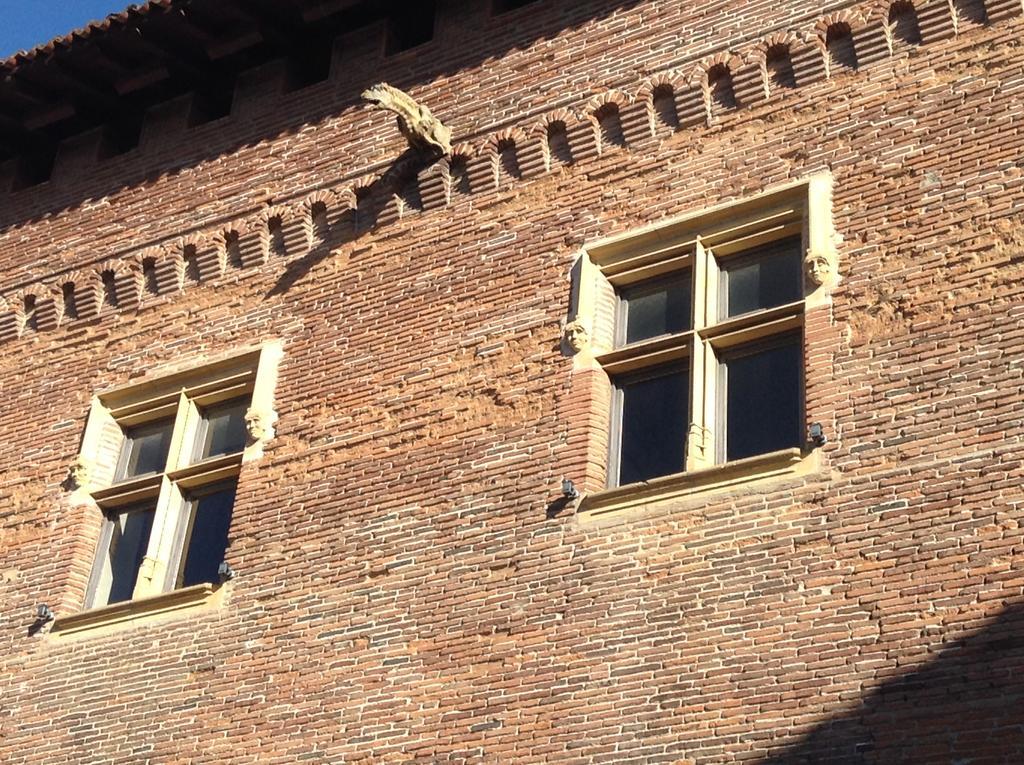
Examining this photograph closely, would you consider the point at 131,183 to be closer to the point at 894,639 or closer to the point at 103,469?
the point at 103,469

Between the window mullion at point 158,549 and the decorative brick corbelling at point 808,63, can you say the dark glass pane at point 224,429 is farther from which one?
the decorative brick corbelling at point 808,63

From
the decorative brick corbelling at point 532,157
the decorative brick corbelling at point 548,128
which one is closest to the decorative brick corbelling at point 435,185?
the decorative brick corbelling at point 532,157

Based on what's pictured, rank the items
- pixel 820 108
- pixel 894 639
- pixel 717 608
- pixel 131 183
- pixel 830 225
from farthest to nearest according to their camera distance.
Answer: pixel 131 183, pixel 820 108, pixel 830 225, pixel 717 608, pixel 894 639

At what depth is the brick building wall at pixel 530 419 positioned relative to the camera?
26.8 ft

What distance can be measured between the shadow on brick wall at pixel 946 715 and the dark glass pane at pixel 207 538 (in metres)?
4.75

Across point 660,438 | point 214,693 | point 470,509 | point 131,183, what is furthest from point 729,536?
point 131,183

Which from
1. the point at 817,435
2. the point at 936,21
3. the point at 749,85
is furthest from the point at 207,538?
the point at 936,21

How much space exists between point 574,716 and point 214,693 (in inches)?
104

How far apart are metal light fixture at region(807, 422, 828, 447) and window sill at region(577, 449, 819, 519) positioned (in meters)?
0.06

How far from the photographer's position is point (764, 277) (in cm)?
1010

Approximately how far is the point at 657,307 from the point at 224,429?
11.5 feet


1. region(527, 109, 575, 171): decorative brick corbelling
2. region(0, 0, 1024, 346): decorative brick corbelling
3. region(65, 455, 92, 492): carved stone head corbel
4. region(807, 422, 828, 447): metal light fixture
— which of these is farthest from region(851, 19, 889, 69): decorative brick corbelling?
region(65, 455, 92, 492): carved stone head corbel

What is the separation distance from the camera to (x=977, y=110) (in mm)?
9719

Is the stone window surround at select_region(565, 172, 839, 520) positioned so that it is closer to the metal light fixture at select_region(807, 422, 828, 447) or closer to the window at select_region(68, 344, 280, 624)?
the metal light fixture at select_region(807, 422, 828, 447)
